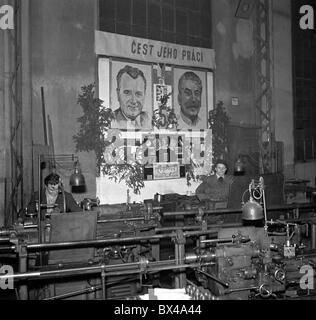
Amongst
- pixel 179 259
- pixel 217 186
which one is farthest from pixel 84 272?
pixel 217 186

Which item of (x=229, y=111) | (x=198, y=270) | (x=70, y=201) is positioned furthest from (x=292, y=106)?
(x=198, y=270)

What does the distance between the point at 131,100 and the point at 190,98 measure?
1.61m

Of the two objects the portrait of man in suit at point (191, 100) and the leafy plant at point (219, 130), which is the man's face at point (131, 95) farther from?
the leafy plant at point (219, 130)

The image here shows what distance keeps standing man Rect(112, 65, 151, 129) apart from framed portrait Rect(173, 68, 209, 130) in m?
0.88

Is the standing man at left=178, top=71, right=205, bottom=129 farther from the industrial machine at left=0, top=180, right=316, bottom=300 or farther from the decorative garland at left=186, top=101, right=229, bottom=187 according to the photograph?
the industrial machine at left=0, top=180, right=316, bottom=300

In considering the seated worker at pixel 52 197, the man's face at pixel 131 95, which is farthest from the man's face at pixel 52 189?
the man's face at pixel 131 95

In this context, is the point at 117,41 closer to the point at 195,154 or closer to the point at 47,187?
the point at 195,154

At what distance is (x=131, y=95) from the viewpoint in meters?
8.16

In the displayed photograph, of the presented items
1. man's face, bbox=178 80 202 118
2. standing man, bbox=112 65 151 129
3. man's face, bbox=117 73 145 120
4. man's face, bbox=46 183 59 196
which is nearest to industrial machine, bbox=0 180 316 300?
man's face, bbox=46 183 59 196

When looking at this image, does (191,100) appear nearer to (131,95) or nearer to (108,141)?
(131,95)

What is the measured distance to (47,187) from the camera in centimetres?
517

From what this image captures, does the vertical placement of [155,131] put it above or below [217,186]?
above

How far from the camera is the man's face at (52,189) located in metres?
5.10

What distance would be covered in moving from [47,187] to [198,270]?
2899 mm
